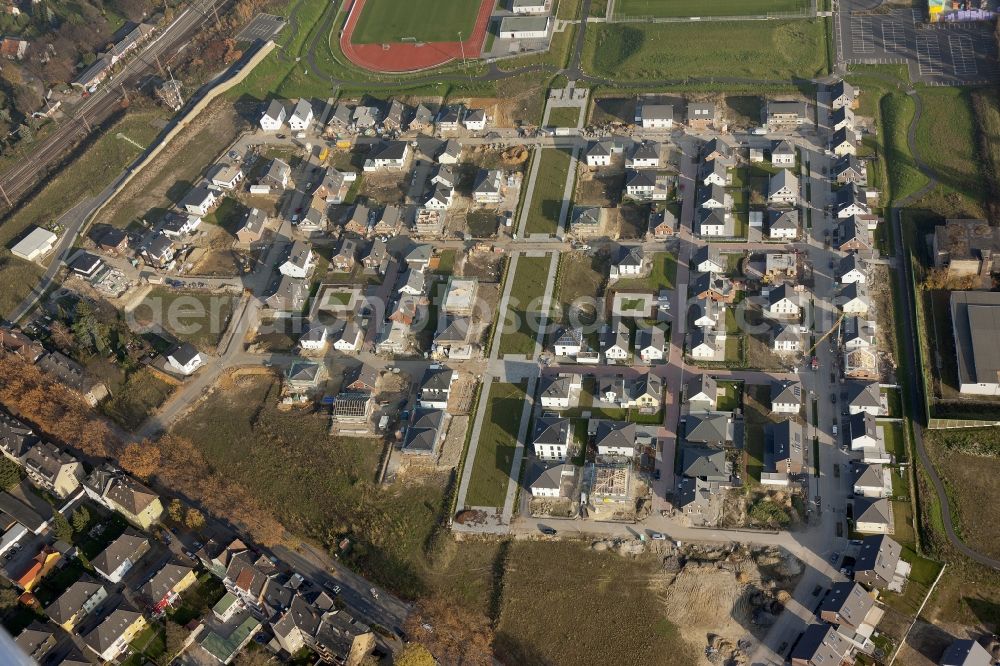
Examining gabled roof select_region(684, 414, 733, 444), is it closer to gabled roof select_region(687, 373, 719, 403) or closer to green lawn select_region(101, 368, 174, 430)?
gabled roof select_region(687, 373, 719, 403)

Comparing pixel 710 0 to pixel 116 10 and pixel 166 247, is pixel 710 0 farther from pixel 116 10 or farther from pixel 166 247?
pixel 116 10

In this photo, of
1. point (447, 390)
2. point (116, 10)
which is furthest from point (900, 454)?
point (116, 10)

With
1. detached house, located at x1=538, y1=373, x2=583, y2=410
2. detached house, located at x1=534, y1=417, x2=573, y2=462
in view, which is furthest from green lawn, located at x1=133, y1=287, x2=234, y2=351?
detached house, located at x1=534, y1=417, x2=573, y2=462

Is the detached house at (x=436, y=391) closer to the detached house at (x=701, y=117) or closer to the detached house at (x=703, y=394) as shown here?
the detached house at (x=703, y=394)

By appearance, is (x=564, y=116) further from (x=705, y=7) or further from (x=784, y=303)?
(x=784, y=303)

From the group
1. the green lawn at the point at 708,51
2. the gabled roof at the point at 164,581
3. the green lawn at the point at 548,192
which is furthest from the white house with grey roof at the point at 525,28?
the gabled roof at the point at 164,581
